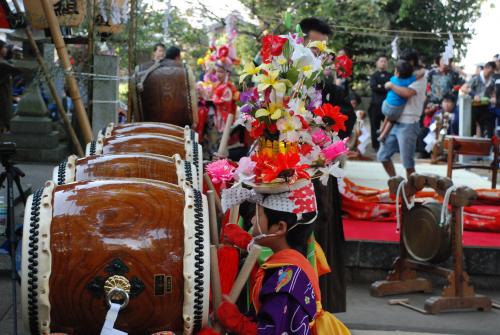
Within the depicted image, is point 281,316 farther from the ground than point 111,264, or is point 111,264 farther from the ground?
point 111,264

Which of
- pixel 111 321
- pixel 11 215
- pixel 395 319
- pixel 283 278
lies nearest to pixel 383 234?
pixel 395 319

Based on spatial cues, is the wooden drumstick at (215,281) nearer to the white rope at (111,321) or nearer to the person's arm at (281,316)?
the person's arm at (281,316)

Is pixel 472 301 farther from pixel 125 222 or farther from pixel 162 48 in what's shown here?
pixel 162 48

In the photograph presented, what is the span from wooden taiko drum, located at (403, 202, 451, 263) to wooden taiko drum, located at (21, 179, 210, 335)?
3344 millimetres

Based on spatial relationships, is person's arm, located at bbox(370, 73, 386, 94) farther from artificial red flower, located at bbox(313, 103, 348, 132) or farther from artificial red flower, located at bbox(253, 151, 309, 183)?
artificial red flower, located at bbox(253, 151, 309, 183)

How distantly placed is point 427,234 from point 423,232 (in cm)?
5

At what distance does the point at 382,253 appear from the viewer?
21.1 feet

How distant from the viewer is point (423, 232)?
596 centimetres

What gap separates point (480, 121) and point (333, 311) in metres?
10.4

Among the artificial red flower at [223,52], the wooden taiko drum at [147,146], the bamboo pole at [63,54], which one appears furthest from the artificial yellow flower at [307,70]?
the artificial red flower at [223,52]

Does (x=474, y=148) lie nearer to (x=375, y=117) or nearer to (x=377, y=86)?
(x=377, y=86)

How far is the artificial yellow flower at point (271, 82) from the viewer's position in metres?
3.48

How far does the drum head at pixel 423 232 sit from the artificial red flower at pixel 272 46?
2708 millimetres

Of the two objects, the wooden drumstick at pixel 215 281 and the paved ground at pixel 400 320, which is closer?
the wooden drumstick at pixel 215 281
